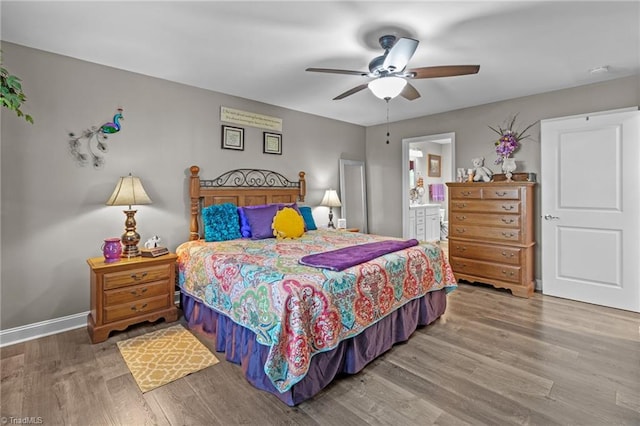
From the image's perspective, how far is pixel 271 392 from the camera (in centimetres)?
197

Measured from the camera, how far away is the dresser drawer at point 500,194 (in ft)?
12.6

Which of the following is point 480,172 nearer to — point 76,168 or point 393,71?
point 393,71

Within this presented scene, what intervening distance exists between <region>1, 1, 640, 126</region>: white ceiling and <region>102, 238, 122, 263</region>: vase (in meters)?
1.68

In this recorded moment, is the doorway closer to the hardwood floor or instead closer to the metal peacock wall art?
the hardwood floor

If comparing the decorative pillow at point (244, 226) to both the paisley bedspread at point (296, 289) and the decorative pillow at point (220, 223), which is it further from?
the paisley bedspread at point (296, 289)

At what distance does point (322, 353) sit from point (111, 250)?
2.11m

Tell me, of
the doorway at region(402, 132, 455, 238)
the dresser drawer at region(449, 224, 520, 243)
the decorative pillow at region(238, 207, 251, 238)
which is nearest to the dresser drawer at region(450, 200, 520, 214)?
the dresser drawer at region(449, 224, 520, 243)

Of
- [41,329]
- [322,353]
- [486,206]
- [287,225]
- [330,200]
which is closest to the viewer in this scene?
[322,353]

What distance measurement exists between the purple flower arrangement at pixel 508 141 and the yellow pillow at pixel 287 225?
277 cm

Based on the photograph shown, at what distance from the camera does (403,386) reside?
2.07 meters

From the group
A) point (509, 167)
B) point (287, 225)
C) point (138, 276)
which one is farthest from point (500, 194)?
point (138, 276)

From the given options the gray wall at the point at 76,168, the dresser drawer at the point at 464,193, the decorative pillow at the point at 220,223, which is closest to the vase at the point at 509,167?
the dresser drawer at the point at 464,193

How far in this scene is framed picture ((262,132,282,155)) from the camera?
438cm

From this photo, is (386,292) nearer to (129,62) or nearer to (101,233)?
(101,233)
